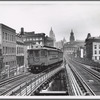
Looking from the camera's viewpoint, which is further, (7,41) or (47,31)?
(7,41)

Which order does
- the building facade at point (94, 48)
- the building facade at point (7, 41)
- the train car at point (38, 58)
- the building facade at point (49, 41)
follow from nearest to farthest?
the building facade at point (94, 48) < the building facade at point (7, 41) < the building facade at point (49, 41) < the train car at point (38, 58)

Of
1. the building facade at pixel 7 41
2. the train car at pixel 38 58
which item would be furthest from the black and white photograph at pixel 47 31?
the train car at pixel 38 58

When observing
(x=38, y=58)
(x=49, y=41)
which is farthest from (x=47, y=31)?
(x=38, y=58)

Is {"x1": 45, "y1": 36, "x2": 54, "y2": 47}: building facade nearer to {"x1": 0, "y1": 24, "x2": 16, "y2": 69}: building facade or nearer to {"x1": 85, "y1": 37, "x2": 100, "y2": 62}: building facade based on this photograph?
{"x1": 0, "y1": 24, "x2": 16, "y2": 69}: building facade

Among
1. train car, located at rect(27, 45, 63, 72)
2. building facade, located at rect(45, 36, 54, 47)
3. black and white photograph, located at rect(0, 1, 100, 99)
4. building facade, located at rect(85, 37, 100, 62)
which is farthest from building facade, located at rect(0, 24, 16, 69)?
building facade, located at rect(85, 37, 100, 62)

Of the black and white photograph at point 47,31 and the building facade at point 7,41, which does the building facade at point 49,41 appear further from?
the building facade at point 7,41

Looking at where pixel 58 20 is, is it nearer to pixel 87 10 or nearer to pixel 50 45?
pixel 87 10

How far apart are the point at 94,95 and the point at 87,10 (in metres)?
4.34

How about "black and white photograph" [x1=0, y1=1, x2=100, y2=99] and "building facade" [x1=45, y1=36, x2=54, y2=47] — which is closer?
"black and white photograph" [x1=0, y1=1, x2=100, y2=99]

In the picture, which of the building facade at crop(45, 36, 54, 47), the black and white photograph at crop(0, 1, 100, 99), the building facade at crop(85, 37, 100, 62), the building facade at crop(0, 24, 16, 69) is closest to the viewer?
the black and white photograph at crop(0, 1, 100, 99)

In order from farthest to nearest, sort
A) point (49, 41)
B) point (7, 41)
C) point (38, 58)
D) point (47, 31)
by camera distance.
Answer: point (38, 58)
point (49, 41)
point (7, 41)
point (47, 31)

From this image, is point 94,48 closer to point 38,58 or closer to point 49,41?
point 49,41

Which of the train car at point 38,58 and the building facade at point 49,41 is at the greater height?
the building facade at point 49,41

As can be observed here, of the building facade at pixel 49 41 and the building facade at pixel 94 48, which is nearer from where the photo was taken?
the building facade at pixel 94 48
